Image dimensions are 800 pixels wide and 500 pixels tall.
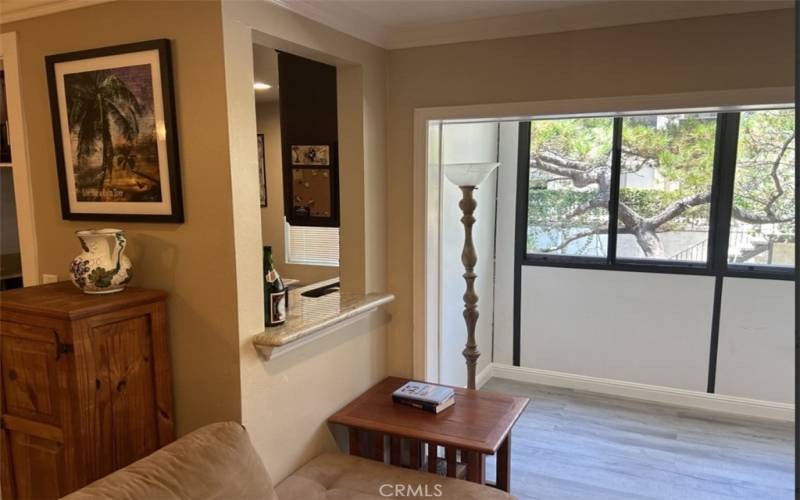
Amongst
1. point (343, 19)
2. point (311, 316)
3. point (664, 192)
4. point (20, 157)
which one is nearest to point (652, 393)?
point (664, 192)

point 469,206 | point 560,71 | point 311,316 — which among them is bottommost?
point 311,316

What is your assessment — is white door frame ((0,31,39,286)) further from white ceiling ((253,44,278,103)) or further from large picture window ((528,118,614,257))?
large picture window ((528,118,614,257))

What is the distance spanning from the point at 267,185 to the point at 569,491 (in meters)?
3.25

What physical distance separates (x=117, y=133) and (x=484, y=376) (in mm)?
3356

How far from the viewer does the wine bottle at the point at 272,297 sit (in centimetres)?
208

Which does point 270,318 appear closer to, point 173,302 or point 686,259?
point 173,302

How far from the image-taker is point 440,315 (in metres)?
2.87

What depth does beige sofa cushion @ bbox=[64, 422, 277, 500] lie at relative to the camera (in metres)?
1.43

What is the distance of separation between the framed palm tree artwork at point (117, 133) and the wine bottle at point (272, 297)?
379 millimetres

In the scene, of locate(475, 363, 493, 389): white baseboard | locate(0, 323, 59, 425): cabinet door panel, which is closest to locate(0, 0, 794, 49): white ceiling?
locate(0, 323, 59, 425): cabinet door panel

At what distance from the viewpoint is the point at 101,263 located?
6.15 ft

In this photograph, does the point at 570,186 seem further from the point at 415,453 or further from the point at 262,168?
the point at 415,453

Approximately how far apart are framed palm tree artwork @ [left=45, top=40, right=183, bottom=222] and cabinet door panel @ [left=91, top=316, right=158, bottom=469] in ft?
1.43

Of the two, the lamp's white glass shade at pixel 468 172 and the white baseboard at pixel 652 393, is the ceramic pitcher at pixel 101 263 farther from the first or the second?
the white baseboard at pixel 652 393
